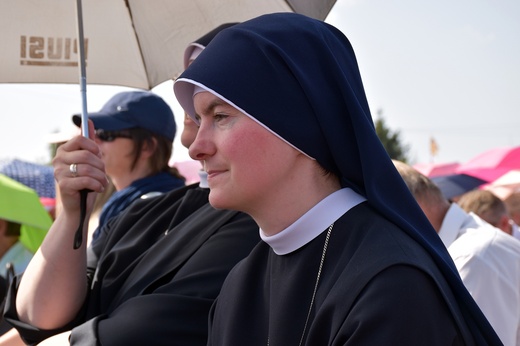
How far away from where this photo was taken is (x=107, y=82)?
3.94 metres

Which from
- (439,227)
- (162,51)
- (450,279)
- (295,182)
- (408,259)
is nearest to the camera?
(408,259)

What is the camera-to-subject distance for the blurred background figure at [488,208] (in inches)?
285

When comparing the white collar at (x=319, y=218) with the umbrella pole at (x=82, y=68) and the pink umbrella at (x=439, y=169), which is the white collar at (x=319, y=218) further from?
the pink umbrella at (x=439, y=169)

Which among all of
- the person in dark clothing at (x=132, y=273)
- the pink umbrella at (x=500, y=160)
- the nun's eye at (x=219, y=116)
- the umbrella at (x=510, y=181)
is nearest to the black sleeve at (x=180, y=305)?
the person in dark clothing at (x=132, y=273)

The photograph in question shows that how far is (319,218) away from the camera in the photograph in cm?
229

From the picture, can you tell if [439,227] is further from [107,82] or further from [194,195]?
[107,82]

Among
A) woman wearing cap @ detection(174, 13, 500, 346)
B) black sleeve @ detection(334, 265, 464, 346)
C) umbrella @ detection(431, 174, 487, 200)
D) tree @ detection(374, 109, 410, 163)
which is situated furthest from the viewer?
tree @ detection(374, 109, 410, 163)

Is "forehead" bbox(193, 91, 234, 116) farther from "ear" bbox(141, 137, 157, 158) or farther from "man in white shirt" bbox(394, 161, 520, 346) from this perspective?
"ear" bbox(141, 137, 157, 158)

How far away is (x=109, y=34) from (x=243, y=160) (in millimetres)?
1788

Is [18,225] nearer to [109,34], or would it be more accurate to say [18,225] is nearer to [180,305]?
[109,34]

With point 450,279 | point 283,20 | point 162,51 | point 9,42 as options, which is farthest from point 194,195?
point 450,279

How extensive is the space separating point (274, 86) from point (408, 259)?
0.60 metres

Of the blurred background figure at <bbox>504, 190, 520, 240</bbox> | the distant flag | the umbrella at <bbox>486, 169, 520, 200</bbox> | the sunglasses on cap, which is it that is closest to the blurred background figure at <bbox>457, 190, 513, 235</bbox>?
the blurred background figure at <bbox>504, 190, 520, 240</bbox>

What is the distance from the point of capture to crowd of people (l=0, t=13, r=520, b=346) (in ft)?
6.71
